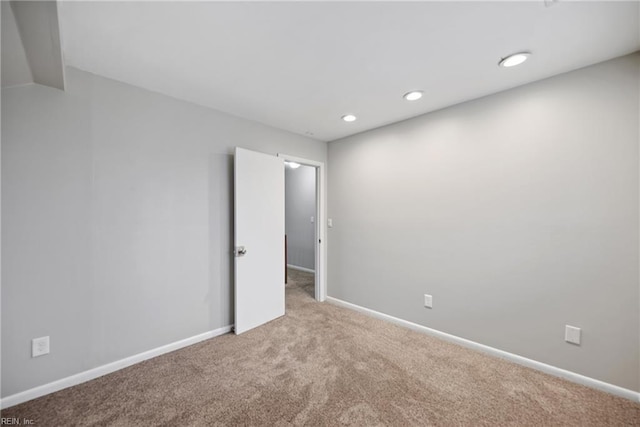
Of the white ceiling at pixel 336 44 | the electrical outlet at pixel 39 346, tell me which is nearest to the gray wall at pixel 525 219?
the white ceiling at pixel 336 44

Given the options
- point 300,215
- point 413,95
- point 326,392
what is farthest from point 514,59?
point 300,215

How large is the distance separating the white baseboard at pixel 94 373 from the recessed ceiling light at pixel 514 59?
3.44 metres

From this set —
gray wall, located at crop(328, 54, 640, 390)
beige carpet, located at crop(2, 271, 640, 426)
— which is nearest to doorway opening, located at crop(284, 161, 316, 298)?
gray wall, located at crop(328, 54, 640, 390)

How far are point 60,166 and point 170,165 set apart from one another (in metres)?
0.72

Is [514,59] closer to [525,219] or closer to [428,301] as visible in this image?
[525,219]

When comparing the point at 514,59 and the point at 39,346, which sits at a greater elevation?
the point at 514,59

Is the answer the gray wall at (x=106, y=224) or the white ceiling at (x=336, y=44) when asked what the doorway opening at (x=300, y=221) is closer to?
the gray wall at (x=106, y=224)

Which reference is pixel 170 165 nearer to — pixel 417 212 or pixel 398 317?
pixel 417 212

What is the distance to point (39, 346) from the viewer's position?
5.70 ft

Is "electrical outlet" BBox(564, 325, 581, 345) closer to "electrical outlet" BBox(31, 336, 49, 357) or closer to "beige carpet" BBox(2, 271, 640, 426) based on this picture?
"beige carpet" BBox(2, 271, 640, 426)

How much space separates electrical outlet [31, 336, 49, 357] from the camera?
1.72 meters

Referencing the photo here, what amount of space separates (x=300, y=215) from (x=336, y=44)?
444 centimetres

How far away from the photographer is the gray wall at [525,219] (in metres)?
1.75

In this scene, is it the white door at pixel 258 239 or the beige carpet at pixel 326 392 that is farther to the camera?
the white door at pixel 258 239
